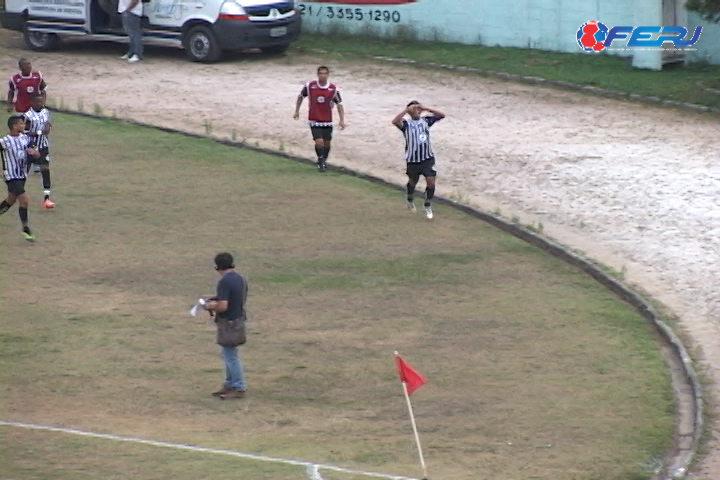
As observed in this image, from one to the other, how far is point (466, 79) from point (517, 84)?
1.12 m

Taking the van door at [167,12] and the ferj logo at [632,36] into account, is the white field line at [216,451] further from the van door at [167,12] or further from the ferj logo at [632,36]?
the ferj logo at [632,36]

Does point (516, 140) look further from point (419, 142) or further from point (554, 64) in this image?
point (554, 64)

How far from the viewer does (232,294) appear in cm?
1420

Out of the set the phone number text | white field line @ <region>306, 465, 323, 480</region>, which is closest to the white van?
the phone number text

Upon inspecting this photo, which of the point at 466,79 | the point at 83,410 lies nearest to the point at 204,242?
the point at 83,410

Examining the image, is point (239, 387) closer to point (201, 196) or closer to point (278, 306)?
point (278, 306)

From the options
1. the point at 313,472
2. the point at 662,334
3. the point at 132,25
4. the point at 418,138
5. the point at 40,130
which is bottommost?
the point at 313,472

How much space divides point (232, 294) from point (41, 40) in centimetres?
1999

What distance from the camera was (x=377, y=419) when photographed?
14.0 m

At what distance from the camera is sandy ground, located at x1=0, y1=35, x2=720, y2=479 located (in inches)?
778

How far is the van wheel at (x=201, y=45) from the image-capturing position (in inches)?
1219

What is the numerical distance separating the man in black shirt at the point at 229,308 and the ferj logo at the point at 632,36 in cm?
1774

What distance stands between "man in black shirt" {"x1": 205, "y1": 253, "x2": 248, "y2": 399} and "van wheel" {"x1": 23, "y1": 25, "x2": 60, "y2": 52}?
19.7 metres

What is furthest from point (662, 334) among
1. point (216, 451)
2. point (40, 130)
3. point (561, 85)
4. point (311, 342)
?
point (561, 85)
